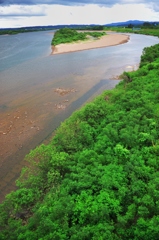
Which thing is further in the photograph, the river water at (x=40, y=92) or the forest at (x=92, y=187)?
the river water at (x=40, y=92)

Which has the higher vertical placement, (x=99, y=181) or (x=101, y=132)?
(x=101, y=132)

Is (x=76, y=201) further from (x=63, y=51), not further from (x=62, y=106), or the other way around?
(x=63, y=51)

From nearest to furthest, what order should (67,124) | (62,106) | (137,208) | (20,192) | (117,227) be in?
(117,227)
(137,208)
(20,192)
(67,124)
(62,106)

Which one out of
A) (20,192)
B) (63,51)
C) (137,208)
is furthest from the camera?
(63,51)

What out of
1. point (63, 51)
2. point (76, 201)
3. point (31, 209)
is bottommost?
point (31, 209)

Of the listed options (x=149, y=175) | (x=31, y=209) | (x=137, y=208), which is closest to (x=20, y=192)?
(x=31, y=209)
